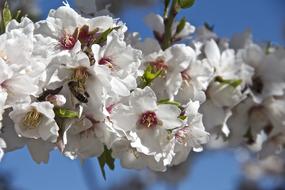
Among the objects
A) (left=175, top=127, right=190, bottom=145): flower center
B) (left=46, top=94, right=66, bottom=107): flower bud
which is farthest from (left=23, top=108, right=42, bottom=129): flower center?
(left=175, top=127, right=190, bottom=145): flower center

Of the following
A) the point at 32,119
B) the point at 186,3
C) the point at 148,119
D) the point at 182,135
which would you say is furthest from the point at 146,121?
the point at 186,3

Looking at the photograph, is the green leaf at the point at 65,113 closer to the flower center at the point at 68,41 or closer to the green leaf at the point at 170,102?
the flower center at the point at 68,41

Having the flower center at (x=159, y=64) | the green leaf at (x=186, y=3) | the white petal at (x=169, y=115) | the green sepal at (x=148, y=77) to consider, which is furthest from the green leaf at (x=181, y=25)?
the white petal at (x=169, y=115)

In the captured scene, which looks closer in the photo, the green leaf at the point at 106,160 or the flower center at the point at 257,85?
the green leaf at the point at 106,160

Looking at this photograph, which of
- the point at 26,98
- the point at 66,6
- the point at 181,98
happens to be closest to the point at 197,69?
the point at 181,98

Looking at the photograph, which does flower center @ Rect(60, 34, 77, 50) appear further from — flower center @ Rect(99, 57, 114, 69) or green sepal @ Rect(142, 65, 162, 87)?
green sepal @ Rect(142, 65, 162, 87)

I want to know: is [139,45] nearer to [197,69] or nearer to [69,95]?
[197,69]

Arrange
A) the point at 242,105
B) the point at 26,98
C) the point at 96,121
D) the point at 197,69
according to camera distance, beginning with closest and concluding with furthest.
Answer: the point at 26,98
the point at 96,121
the point at 197,69
the point at 242,105

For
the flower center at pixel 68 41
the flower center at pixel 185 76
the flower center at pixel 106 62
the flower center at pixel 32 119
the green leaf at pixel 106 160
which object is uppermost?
the flower center at pixel 68 41
